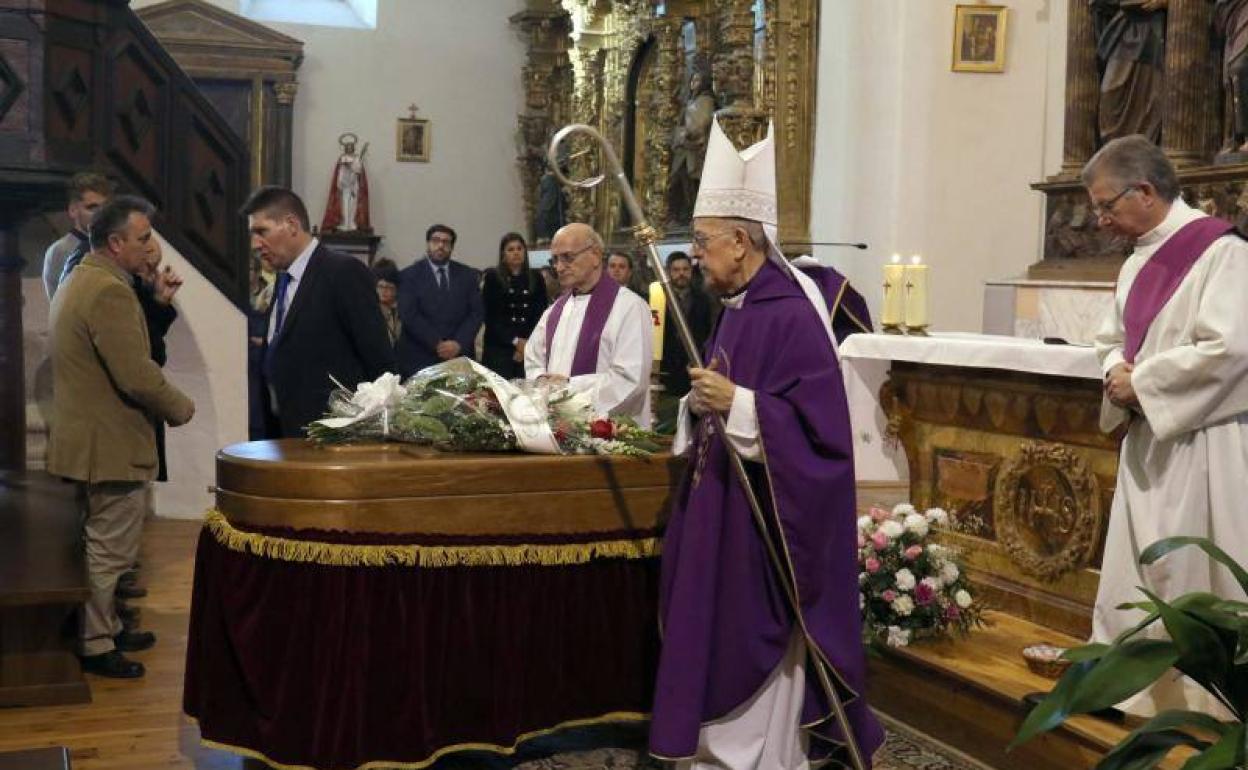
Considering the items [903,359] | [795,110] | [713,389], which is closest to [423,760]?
[713,389]

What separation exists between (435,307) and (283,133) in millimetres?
6454

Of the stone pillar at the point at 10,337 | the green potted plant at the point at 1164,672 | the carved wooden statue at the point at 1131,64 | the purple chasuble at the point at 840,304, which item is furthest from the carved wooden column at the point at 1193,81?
the stone pillar at the point at 10,337

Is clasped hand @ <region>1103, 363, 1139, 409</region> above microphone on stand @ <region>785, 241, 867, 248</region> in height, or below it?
below

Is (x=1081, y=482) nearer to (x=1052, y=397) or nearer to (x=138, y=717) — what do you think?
(x=1052, y=397)

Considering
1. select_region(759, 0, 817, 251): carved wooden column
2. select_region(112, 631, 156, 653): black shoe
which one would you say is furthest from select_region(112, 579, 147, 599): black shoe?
select_region(759, 0, 817, 251): carved wooden column

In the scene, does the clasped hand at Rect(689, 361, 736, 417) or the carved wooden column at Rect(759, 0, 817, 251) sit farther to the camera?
the carved wooden column at Rect(759, 0, 817, 251)

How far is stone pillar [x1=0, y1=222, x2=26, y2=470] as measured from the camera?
6.60 metres

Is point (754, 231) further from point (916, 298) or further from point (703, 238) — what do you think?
point (916, 298)

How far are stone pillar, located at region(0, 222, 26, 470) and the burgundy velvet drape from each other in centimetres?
322

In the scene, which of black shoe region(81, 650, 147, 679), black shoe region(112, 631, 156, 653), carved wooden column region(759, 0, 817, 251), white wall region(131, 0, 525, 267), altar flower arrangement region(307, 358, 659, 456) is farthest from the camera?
white wall region(131, 0, 525, 267)

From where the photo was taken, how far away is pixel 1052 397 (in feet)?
16.3

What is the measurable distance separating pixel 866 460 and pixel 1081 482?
6.23 feet

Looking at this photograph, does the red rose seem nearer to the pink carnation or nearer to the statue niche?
the pink carnation

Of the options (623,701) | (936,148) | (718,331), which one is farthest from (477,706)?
(936,148)
